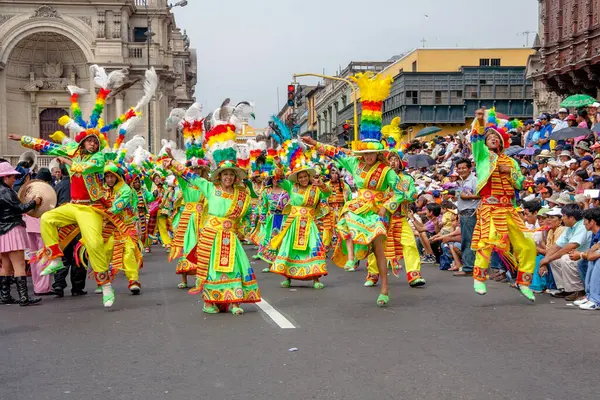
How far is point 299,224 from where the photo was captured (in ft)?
39.2

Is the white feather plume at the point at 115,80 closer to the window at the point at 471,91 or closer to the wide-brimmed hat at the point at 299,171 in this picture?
the wide-brimmed hat at the point at 299,171

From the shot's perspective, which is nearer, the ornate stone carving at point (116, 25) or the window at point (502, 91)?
the ornate stone carving at point (116, 25)

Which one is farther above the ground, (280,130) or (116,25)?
(116,25)

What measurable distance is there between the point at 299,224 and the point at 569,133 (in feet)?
33.9

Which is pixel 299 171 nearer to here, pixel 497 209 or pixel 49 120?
pixel 497 209

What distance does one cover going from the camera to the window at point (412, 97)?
54.5 meters

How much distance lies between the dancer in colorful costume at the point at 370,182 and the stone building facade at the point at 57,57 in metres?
38.0

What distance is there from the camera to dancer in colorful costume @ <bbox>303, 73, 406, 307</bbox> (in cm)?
972

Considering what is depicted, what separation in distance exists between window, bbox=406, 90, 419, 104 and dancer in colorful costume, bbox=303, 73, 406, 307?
148 ft

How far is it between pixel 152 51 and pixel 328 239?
39.7m

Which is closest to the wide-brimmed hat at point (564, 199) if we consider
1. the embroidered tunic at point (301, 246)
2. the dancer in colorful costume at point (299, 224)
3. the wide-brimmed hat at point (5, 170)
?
the dancer in colorful costume at point (299, 224)

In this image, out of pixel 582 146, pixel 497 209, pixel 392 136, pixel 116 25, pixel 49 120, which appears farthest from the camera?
pixel 49 120

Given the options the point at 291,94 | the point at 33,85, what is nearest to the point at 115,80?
the point at 291,94

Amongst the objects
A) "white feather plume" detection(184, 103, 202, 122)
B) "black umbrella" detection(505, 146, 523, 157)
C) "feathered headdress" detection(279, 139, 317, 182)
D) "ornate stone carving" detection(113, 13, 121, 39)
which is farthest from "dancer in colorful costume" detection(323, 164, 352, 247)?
"ornate stone carving" detection(113, 13, 121, 39)
